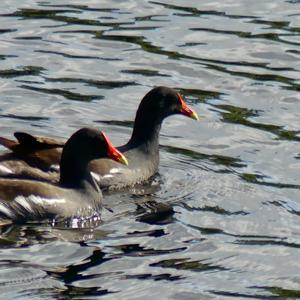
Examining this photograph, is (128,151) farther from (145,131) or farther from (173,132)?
(173,132)

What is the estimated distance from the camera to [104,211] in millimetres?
15836

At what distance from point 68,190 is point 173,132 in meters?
3.05

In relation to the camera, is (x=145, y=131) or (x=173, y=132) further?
(x=173, y=132)

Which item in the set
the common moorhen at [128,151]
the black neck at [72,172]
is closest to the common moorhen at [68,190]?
the black neck at [72,172]

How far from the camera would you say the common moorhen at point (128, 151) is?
1630 centimetres

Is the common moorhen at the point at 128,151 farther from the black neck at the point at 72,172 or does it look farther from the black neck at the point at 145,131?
the black neck at the point at 72,172

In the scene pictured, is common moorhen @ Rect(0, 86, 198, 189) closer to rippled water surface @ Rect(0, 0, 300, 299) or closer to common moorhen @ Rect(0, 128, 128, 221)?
rippled water surface @ Rect(0, 0, 300, 299)

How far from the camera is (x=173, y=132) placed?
18516mm

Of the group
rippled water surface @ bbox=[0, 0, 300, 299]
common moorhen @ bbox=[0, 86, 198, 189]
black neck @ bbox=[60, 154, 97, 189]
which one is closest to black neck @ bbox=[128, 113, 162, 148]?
common moorhen @ bbox=[0, 86, 198, 189]

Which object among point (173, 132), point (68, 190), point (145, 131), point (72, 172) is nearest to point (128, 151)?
point (145, 131)

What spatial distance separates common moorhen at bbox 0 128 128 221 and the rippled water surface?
0.22 metres

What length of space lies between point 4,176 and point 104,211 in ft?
3.76

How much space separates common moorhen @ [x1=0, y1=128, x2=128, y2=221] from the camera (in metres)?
15.2

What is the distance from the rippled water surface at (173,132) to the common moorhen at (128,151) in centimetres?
25
